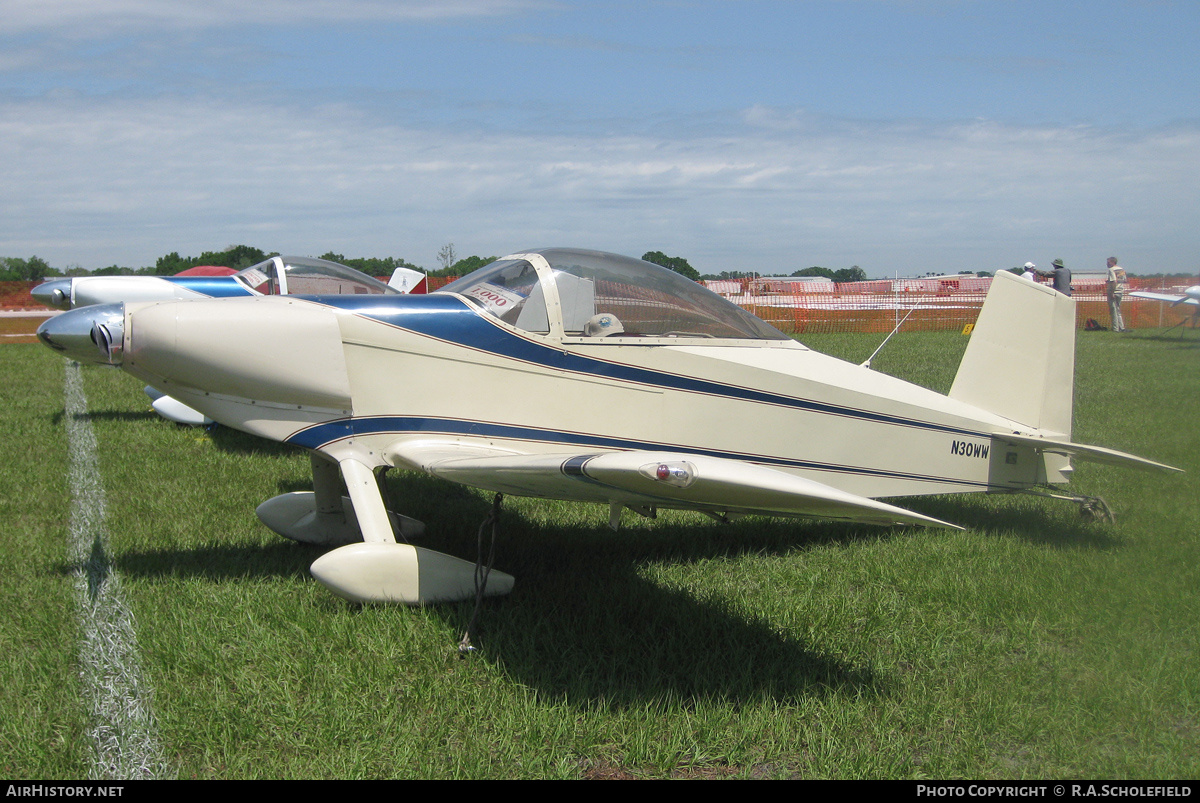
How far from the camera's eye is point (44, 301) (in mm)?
9984

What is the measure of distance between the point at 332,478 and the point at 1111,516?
4952 mm

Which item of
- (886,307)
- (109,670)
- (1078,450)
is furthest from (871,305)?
(109,670)

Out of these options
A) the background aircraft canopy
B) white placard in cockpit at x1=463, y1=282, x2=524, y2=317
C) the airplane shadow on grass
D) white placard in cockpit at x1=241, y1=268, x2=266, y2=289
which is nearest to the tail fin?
the airplane shadow on grass

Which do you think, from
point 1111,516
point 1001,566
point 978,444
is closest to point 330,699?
point 1001,566

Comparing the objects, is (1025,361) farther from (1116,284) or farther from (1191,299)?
(1191,299)

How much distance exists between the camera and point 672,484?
2.67 meters

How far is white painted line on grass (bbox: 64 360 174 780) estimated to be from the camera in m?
2.71

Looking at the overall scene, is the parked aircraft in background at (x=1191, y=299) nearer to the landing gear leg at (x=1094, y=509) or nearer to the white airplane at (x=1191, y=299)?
the white airplane at (x=1191, y=299)

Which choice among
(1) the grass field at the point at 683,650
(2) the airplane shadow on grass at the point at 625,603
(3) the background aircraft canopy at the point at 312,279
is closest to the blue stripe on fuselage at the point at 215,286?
(3) the background aircraft canopy at the point at 312,279

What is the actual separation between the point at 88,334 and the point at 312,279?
447 centimetres

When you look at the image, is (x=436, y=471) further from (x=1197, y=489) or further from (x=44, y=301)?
(x=44, y=301)

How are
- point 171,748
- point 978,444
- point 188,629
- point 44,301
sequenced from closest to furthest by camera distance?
1. point 171,748
2. point 188,629
3. point 978,444
4. point 44,301

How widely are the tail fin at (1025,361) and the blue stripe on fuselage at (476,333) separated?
2.13 m

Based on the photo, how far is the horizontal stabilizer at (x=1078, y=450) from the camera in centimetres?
406
